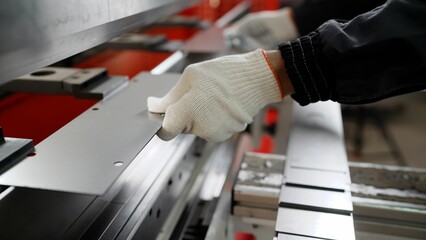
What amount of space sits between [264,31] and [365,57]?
1082 mm

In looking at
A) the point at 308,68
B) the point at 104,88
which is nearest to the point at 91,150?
the point at 104,88

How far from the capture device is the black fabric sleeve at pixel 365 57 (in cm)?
76

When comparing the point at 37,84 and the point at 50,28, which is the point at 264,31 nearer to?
the point at 37,84

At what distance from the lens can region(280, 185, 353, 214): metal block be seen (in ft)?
2.76

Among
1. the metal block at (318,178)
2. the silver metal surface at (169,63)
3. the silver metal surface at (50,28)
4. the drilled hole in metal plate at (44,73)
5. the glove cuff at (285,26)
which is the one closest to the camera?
the silver metal surface at (50,28)

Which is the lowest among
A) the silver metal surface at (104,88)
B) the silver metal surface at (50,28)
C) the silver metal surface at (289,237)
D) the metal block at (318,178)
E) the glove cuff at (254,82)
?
the silver metal surface at (289,237)

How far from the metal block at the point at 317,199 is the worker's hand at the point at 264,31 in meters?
0.95

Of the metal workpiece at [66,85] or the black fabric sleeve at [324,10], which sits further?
the black fabric sleeve at [324,10]

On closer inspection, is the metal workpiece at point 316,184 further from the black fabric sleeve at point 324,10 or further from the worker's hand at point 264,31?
the worker's hand at point 264,31

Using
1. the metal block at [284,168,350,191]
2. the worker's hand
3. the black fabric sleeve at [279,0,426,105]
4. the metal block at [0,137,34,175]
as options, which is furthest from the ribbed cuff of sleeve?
the worker's hand

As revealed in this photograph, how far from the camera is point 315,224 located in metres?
0.79

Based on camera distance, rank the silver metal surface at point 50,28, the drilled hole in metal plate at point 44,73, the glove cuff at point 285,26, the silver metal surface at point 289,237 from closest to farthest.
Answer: the silver metal surface at point 50,28 → the silver metal surface at point 289,237 → the drilled hole in metal plate at point 44,73 → the glove cuff at point 285,26

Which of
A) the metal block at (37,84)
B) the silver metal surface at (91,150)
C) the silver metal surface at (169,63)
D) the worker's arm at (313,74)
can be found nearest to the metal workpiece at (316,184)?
the worker's arm at (313,74)

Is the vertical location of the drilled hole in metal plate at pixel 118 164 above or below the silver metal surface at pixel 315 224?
above
